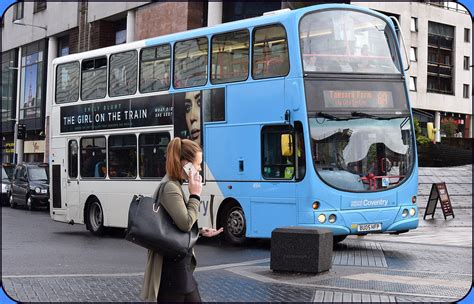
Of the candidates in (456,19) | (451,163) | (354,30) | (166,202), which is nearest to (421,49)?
(456,19)

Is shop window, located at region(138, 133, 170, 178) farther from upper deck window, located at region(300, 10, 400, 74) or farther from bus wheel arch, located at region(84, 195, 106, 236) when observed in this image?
upper deck window, located at region(300, 10, 400, 74)

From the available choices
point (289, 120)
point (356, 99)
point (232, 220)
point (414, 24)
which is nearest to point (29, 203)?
point (232, 220)

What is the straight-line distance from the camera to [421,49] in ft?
176

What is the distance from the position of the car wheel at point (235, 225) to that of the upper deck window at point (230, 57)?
2764 millimetres

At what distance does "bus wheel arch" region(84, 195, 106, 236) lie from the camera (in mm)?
18062

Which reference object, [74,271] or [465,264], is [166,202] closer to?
[74,271]

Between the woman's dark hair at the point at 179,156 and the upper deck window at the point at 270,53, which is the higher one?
the upper deck window at the point at 270,53

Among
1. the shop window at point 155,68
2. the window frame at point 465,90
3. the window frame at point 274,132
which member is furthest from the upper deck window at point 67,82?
the window frame at point 465,90

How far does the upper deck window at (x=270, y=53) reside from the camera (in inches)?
549

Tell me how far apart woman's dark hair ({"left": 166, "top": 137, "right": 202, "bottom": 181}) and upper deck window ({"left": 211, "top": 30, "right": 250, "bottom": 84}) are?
9.64m

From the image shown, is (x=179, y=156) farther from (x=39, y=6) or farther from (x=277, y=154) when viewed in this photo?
(x=39, y=6)

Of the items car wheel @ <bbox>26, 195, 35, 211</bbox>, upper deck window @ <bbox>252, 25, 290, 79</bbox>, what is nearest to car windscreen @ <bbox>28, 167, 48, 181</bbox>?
car wheel @ <bbox>26, 195, 35, 211</bbox>

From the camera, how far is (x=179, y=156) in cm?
507

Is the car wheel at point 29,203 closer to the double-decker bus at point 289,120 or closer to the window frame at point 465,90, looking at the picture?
the double-decker bus at point 289,120
